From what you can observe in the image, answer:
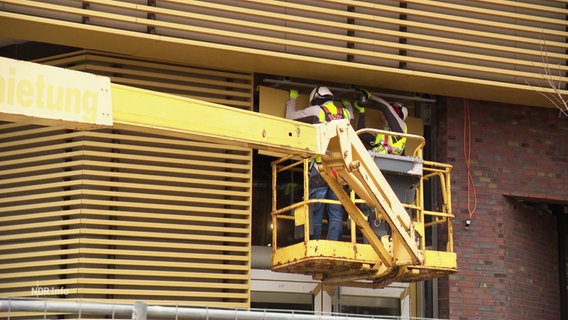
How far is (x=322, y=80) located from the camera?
15.1 meters

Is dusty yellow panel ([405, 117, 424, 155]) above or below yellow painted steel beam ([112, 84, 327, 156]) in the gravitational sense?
above

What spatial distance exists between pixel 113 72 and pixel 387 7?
12.4 feet

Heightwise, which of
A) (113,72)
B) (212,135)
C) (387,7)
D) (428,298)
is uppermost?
(387,7)

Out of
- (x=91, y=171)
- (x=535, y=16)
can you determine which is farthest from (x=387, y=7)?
(x=91, y=171)

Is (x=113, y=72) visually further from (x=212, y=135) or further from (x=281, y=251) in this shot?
(x=212, y=135)

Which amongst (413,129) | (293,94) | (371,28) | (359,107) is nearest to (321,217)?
(293,94)

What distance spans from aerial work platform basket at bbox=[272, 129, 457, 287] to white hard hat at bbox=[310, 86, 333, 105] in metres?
0.86

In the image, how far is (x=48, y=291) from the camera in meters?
13.3

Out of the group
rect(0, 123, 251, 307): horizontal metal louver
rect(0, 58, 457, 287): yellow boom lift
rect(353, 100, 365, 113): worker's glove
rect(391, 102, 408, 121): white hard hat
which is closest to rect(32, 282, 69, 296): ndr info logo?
rect(0, 123, 251, 307): horizontal metal louver

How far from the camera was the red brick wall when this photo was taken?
15.3m

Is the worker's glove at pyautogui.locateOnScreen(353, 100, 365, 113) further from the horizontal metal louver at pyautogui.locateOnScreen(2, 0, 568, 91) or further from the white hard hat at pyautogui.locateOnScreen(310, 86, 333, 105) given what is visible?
the horizontal metal louver at pyautogui.locateOnScreen(2, 0, 568, 91)

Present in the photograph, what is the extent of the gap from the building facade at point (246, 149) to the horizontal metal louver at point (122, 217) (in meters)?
0.03

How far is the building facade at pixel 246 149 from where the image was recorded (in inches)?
529

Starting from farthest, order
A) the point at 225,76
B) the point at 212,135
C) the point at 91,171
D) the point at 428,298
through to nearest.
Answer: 1. the point at 428,298
2. the point at 225,76
3. the point at 91,171
4. the point at 212,135
